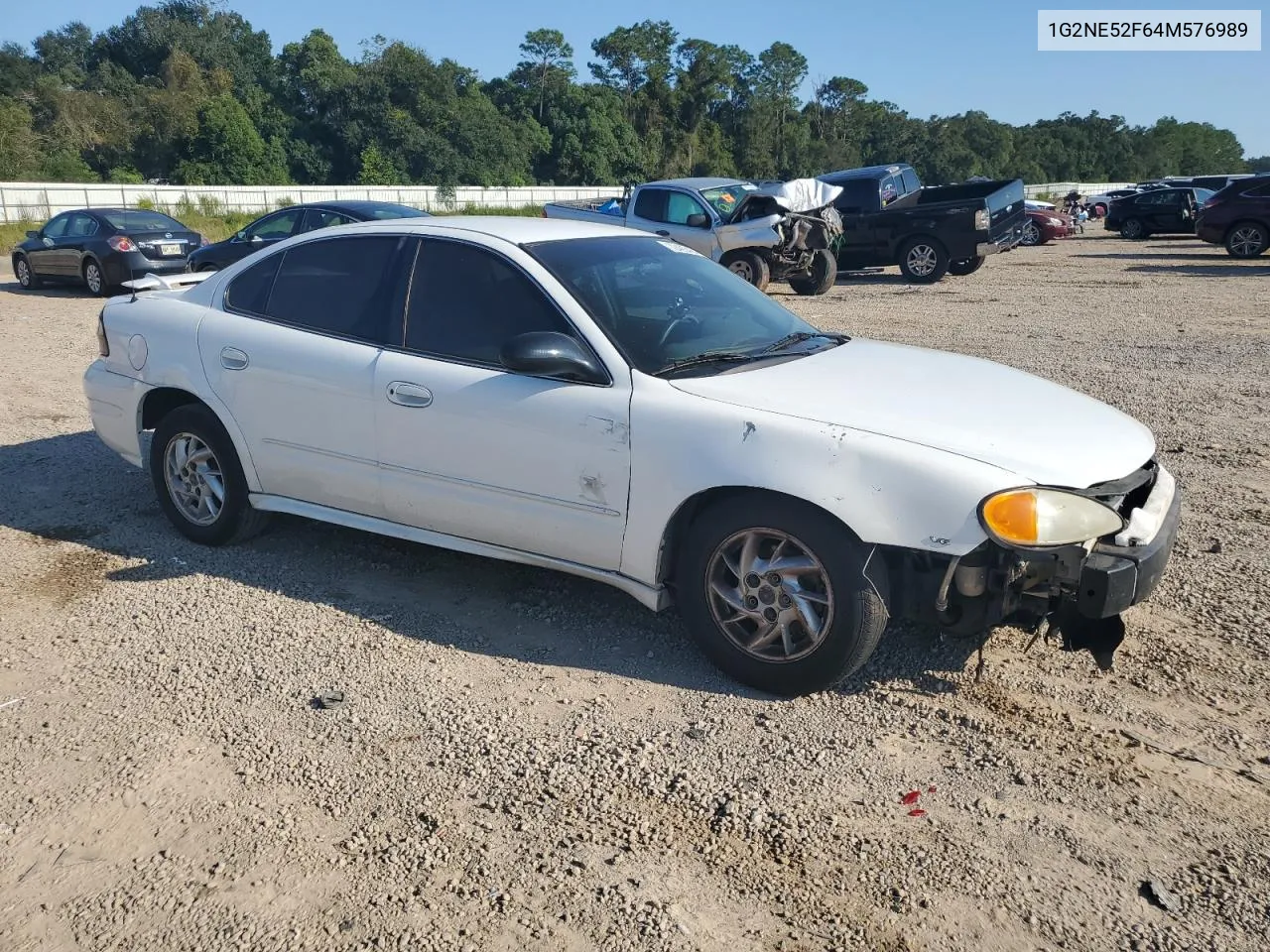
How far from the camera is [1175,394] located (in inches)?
343

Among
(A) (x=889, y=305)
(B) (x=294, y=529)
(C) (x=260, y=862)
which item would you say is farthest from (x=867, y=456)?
(A) (x=889, y=305)

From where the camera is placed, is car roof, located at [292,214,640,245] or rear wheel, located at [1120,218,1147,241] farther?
rear wheel, located at [1120,218,1147,241]

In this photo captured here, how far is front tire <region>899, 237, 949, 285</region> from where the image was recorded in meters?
18.6

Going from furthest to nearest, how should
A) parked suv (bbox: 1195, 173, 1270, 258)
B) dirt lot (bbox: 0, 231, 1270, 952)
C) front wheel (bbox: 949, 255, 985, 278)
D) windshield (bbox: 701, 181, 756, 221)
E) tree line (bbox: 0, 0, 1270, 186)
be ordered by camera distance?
tree line (bbox: 0, 0, 1270, 186) → parked suv (bbox: 1195, 173, 1270, 258) → front wheel (bbox: 949, 255, 985, 278) → windshield (bbox: 701, 181, 756, 221) → dirt lot (bbox: 0, 231, 1270, 952)

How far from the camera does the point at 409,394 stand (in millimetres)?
4496

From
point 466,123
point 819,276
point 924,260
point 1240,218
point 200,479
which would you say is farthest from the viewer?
point 466,123

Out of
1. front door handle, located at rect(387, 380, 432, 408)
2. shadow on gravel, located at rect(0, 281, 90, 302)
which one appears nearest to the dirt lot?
front door handle, located at rect(387, 380, 432, 408)

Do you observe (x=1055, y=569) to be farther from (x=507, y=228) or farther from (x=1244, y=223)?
(x=1244, y=223)

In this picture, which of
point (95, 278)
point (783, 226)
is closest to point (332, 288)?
point (783, 226)

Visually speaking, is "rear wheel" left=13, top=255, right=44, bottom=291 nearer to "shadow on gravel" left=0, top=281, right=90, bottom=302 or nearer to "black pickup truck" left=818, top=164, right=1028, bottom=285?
"shadow on gravel" left=0, top=281, right=90, bottom=302

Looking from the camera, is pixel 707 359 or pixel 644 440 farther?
pixel 707 359

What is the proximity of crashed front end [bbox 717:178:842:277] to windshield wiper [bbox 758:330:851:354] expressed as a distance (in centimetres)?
1104

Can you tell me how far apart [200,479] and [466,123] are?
72372mm

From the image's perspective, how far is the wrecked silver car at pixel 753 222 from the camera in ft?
51.7
